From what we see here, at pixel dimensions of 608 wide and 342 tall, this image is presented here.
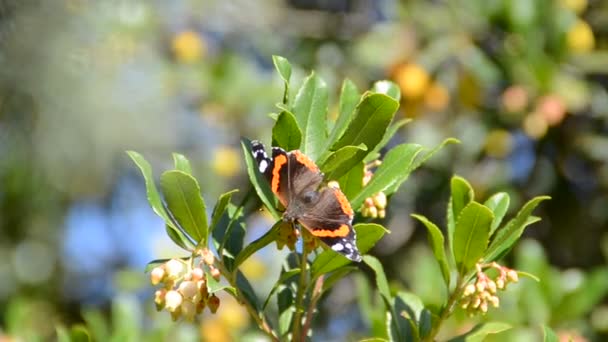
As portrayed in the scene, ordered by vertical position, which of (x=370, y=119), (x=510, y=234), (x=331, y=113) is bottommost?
(x=331, y=113)

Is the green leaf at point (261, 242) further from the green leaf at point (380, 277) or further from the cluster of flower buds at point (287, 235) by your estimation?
the green leaf at point (380, 277)

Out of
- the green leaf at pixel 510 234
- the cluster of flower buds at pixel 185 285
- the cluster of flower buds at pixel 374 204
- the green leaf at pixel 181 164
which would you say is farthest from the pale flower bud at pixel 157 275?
the green leaf at pixel 510 234

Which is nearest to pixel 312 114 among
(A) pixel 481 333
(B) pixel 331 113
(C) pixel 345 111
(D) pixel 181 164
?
(C) pixel 345 111

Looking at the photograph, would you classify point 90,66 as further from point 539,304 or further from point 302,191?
point 302,191

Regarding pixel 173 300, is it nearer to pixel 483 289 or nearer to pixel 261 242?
pixel 261 242

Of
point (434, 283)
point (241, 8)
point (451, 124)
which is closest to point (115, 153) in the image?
point (241, 8)

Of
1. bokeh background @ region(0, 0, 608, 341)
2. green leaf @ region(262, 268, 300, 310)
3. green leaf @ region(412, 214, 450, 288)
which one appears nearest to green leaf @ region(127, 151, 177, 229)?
green leaf @ region(262, 268, 300, 310)

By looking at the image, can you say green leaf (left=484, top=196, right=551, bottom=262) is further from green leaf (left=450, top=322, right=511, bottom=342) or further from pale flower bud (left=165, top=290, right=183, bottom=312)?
pale flower bud (left=165, top=290, right=183, bottom=312)
